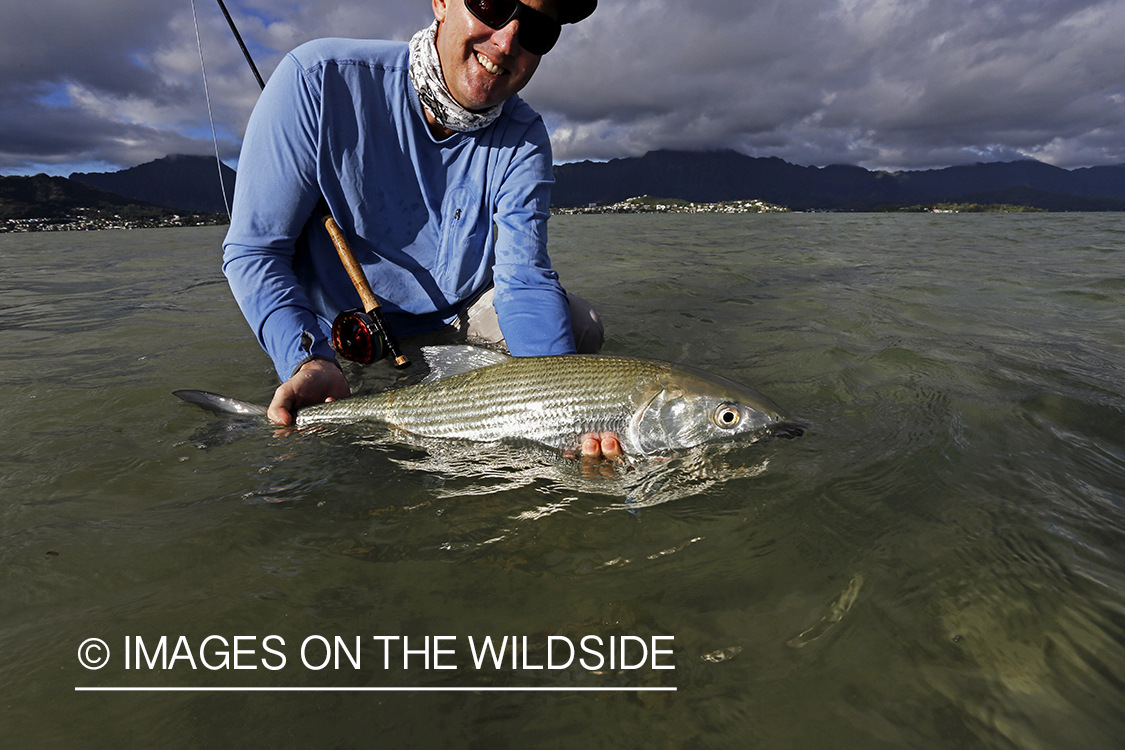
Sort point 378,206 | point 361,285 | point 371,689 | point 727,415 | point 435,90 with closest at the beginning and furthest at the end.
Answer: point 371,689, point 727,415, point 435,90, point 361,285, point 378,206

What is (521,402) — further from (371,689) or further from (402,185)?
(402,185)

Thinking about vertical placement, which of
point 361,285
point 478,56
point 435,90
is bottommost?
point 361,285

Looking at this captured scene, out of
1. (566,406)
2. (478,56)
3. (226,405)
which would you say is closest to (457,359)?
(566,406)

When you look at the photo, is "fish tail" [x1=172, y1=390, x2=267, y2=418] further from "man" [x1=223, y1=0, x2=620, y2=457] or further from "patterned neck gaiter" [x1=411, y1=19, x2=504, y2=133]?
"patterned neck gaiter" [x1=411, y1=19, x2=504, y2=133]

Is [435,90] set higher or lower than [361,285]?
higher

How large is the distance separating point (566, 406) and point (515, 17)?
258cm

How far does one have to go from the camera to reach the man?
379cm

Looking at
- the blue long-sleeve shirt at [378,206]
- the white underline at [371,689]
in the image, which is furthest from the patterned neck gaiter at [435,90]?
the white underline at [371,689]

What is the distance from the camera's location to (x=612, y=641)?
6.54 feet

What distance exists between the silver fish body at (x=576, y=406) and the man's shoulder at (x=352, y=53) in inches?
95.7

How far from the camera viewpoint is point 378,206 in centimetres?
432

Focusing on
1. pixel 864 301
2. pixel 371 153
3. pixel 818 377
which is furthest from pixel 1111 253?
pixel 371 153

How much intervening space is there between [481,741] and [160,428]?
3476mm

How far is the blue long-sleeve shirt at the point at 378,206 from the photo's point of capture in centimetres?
389
